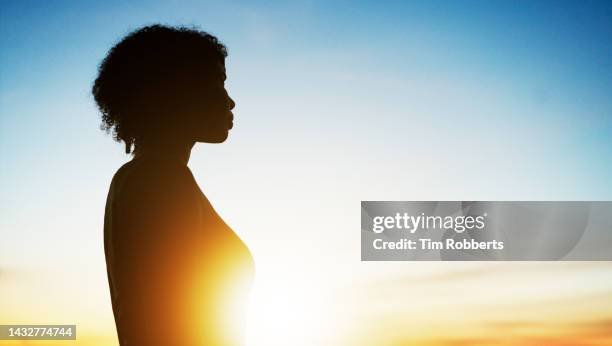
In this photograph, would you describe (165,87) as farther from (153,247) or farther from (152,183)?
(153,247)

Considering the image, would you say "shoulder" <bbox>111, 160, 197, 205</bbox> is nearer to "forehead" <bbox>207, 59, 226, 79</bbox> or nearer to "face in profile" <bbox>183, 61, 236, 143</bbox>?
"face in profile" <bbox>183, 61, 236, 143</bbox>

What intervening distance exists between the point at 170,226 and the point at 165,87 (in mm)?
913

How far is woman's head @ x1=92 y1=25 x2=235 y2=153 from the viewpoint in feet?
8.92

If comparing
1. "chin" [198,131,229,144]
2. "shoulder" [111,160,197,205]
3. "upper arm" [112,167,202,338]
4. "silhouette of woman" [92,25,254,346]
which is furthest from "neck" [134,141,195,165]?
"upper arm" [112,167,202,338]

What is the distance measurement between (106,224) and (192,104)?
29.7 inches

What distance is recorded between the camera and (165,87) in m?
2.77

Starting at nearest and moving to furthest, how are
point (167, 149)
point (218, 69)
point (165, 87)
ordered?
1. point (167, 149)
2. point (165, 87)
3. point (218, 69)

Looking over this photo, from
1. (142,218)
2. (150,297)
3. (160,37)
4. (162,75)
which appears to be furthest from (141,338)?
(160,37)

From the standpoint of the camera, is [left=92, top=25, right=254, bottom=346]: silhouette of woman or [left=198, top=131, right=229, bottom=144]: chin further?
[left=198, top=131, right=229, bottom=144]: chin

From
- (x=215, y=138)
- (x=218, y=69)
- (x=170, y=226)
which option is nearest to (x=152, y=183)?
(x=170, y=226)

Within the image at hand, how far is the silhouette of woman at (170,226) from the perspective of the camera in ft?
6.82

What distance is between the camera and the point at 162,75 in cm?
282

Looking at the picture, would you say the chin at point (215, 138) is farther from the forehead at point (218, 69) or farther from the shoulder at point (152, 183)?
the shoulder at point (152, 183)

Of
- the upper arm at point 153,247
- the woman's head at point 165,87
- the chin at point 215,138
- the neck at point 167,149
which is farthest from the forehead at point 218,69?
the upper arm at point 153,247
